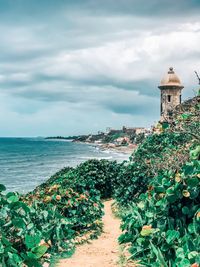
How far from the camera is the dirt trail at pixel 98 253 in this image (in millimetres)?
6796

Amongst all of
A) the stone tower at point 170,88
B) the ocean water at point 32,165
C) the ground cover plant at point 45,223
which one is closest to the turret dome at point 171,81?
the stone tower at point 170,88

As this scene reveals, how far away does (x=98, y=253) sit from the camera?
745cm

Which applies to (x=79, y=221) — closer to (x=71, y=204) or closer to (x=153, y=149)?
(x=71, y=204)

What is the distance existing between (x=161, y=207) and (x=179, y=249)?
3.53 ft

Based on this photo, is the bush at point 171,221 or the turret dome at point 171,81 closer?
the bush at point 171,221

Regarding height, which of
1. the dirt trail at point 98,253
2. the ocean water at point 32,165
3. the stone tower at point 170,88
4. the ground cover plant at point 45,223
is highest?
the stone tower at point 170,88

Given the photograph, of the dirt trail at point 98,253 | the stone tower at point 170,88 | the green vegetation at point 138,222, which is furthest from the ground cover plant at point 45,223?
the stone tower at point 170,88

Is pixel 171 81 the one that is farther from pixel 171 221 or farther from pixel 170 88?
pixel 171 221

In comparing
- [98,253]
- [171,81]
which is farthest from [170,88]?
[98,253]

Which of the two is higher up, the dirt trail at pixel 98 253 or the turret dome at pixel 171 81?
the turret dome at pixel 171 81

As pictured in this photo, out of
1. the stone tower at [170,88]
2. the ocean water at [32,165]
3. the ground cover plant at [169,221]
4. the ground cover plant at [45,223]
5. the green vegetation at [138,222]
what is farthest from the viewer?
the stone tower at [170,88]

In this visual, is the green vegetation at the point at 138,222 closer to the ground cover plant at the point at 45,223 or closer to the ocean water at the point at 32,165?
the ground cover plant at the point at 45,223

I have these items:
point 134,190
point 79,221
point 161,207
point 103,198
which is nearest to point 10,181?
point 103,198

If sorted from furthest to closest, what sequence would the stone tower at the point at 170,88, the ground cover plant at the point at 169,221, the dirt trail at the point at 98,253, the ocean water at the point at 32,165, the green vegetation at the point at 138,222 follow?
the stone tower at the point at 170,88 → the ocean water at the point at 32,165 → the dirt trail at the point at 98,253 → the ground cover plant at the point at 169,221 → the green vegetation at the point at 138,222
